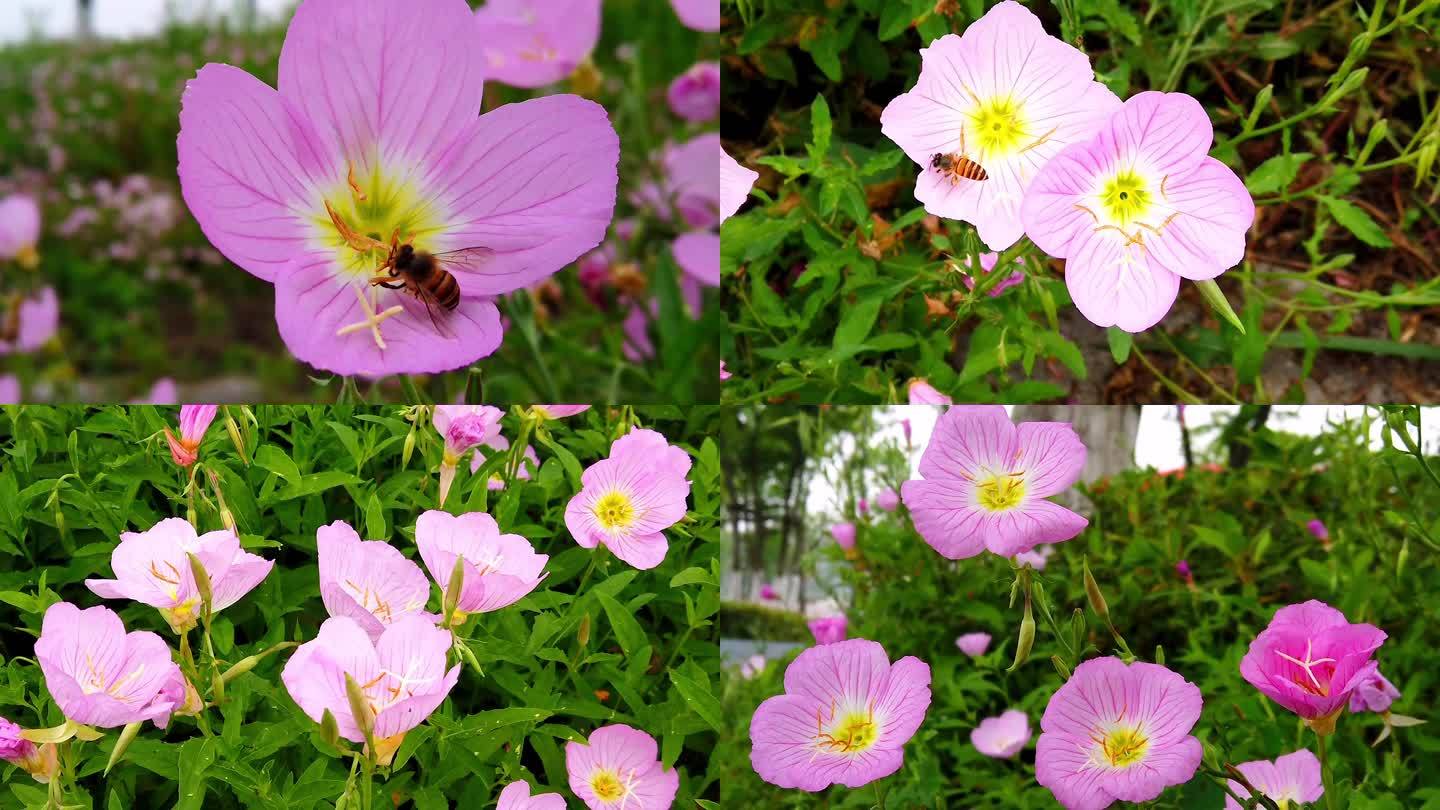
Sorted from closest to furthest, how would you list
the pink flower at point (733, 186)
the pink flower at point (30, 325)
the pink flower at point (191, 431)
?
the pink flower at point (191, 431) < the pink flower at point (733, 186) < the pink flower at point (30, 325)

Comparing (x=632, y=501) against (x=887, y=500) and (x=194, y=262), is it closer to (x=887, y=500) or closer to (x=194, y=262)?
(x=887, y=500)

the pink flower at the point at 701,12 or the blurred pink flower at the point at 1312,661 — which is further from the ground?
the pink flower at the point at 701,12

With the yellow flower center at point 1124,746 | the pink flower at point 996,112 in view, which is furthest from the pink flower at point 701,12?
the yellow flower center at point 1124,746

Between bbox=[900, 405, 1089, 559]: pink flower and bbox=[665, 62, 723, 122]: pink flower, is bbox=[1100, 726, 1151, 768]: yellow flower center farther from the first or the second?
bbox=[665, 62, 723, 122]: pink flower

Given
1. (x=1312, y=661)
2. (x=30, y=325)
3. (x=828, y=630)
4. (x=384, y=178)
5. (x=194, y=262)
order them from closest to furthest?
(x=384, y=178) < (x=1312, y=661) < (x=828, y=630) < (x=30, y=325) < (x=194, y=262)

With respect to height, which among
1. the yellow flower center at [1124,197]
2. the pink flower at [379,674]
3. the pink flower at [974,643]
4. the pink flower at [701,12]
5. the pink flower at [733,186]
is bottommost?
the pink flower at [974,643]

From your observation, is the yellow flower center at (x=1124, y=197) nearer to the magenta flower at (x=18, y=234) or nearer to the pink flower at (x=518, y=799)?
the pink flower at (x=518, y=799)

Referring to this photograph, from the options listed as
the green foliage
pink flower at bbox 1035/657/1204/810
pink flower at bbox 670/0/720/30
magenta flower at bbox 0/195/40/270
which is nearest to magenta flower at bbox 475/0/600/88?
pink flower at bbox 670/0/720/30

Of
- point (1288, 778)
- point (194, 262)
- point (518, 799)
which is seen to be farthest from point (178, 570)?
point (194, 262)
